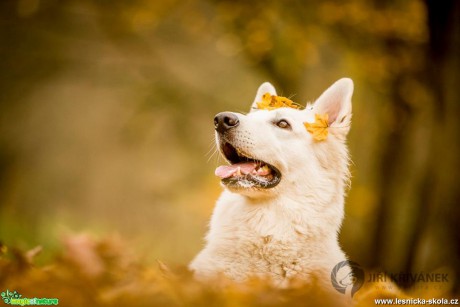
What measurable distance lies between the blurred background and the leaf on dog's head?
275 cm

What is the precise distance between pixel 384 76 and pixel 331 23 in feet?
4.30

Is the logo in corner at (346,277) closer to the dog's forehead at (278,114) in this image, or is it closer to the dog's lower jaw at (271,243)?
the dog's lower jaw at (271,243)

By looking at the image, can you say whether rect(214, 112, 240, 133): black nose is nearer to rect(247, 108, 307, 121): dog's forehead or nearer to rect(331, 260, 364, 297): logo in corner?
rect(247, 108, 307, 121): dog's forehead

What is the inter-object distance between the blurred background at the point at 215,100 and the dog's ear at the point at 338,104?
2949 millimetres

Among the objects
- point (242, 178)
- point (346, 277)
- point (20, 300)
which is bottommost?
point (20, 300)

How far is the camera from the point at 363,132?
1079 centimetres

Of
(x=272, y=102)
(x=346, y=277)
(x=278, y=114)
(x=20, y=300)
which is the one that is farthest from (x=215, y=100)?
(x=20, y=300)

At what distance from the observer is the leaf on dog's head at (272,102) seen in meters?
3.20

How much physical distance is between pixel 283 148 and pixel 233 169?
1.18 feet

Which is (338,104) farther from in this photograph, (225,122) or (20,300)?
(20,300)

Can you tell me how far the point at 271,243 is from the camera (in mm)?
2684

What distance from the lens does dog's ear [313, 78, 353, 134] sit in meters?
3.17

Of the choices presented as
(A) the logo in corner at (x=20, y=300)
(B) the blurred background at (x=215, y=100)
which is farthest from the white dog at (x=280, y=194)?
(B) the blurred background at (x=215, y=100)

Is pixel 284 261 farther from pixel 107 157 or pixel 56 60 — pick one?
pixel 107 157
